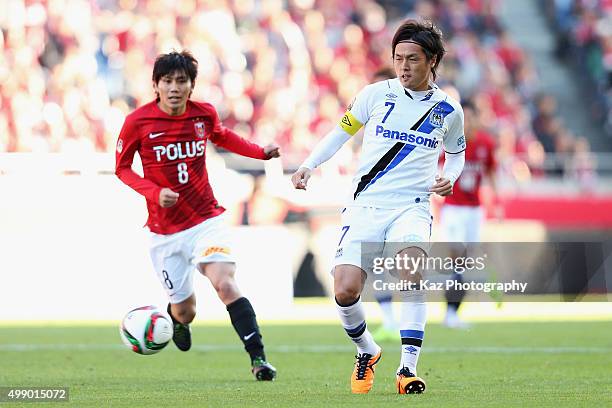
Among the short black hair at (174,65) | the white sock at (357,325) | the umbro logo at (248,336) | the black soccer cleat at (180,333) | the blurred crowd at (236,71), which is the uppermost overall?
the blurred crowd at (236,71)

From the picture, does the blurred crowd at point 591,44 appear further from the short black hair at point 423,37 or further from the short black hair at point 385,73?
the short black hair at point 423,37

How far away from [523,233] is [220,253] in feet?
36.8

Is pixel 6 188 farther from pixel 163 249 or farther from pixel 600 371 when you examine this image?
pixel 600 371

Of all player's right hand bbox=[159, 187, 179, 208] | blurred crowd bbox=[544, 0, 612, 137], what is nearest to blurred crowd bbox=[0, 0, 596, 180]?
blurred crowd bbox=[544, 0, 612, 137]

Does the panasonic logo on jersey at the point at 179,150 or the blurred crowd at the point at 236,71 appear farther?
the blurred crowd at the point at 236,71

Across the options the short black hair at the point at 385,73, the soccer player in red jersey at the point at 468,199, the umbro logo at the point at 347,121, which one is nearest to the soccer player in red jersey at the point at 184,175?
the umbro logo at the point at 347,121

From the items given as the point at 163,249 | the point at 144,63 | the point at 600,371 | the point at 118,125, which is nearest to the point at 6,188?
the point at 118,125

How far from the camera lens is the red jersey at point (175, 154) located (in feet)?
30.4

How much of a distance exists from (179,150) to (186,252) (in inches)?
31.3

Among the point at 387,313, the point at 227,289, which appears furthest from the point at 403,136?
the point at 387,313

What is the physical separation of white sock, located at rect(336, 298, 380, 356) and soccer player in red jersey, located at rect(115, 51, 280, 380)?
1048mm

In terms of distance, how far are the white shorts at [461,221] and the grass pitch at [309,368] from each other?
3.63 ft

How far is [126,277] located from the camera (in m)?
17.5

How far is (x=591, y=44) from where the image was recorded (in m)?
25.2
